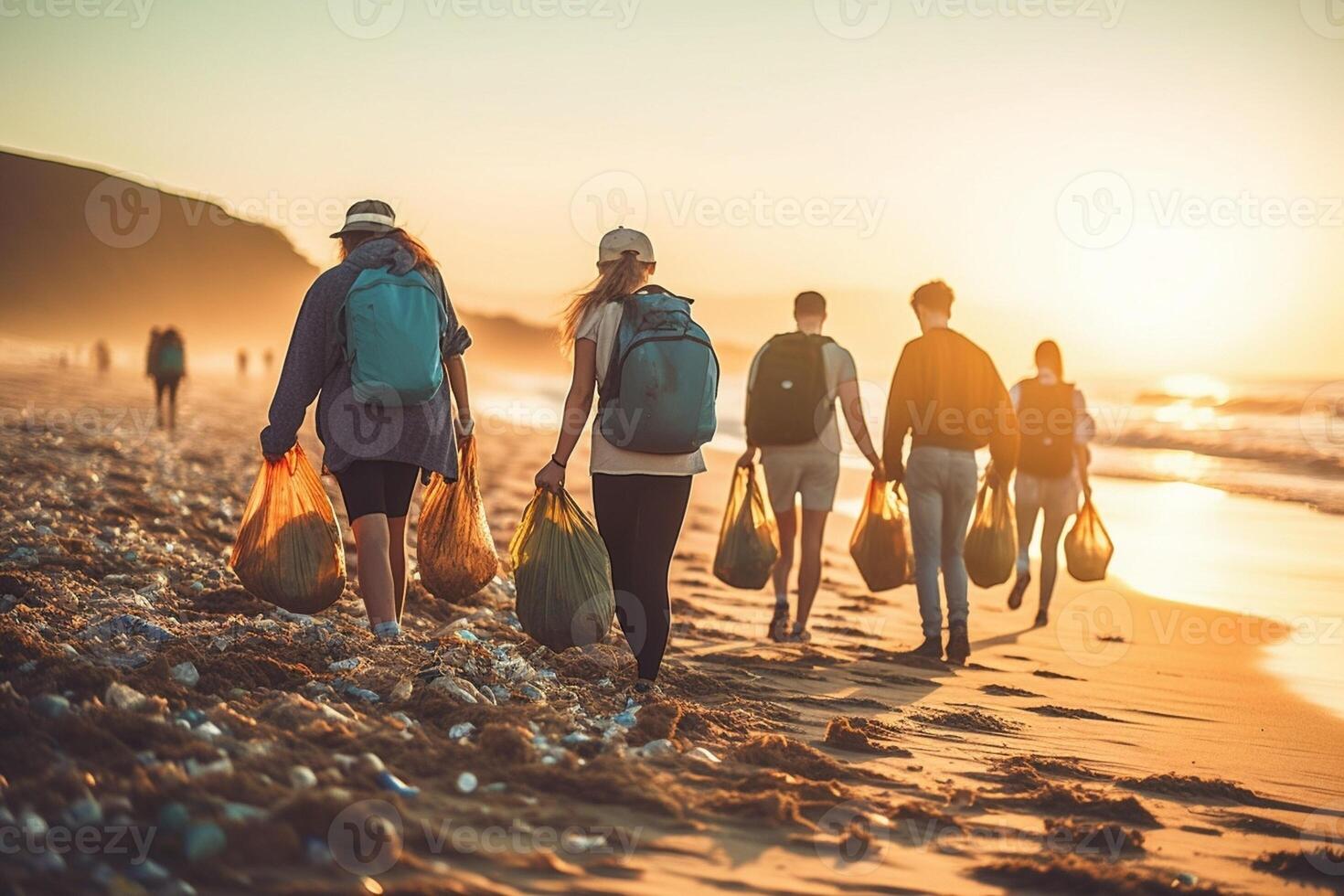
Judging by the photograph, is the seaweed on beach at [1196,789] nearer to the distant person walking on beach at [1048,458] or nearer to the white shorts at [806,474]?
the white shorts at [806,474]

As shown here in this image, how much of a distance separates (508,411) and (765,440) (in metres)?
29.9

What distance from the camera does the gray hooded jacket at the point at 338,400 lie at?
15.7 feet

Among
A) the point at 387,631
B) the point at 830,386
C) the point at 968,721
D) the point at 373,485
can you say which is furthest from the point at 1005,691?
the point at 373,485

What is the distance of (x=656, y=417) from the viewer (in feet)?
15.0

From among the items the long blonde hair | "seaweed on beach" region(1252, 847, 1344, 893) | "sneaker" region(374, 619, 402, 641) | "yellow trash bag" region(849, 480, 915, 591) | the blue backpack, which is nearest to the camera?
"seaweed on beach" region(1252, 847, 1344, 893)

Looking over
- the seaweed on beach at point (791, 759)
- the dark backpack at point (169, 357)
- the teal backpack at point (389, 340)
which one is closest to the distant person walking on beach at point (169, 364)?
the dark backpack at point (169, 357)

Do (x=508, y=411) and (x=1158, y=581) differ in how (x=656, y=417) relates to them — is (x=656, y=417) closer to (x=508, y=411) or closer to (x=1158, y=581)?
(x=1158, y=581)

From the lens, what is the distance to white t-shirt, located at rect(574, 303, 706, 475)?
466 cm

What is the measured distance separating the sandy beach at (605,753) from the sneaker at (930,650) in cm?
17

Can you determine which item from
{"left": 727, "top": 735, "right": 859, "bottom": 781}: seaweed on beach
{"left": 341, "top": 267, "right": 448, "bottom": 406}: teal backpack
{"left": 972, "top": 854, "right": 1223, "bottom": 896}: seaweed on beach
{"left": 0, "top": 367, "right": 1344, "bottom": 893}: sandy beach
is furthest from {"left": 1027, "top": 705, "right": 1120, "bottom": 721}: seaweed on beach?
{"left": 341, "top": 267, "right": 448, "bottom": 406}: teal backpack

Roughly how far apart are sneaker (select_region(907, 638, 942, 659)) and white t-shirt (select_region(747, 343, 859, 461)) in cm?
120

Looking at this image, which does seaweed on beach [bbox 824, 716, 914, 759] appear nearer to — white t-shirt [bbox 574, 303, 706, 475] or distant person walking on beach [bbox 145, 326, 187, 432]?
white t-shirt [bbox 574, 303, 706, 475]

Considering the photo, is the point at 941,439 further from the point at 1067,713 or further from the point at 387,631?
the point at 387,631

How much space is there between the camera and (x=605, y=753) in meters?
3.88
